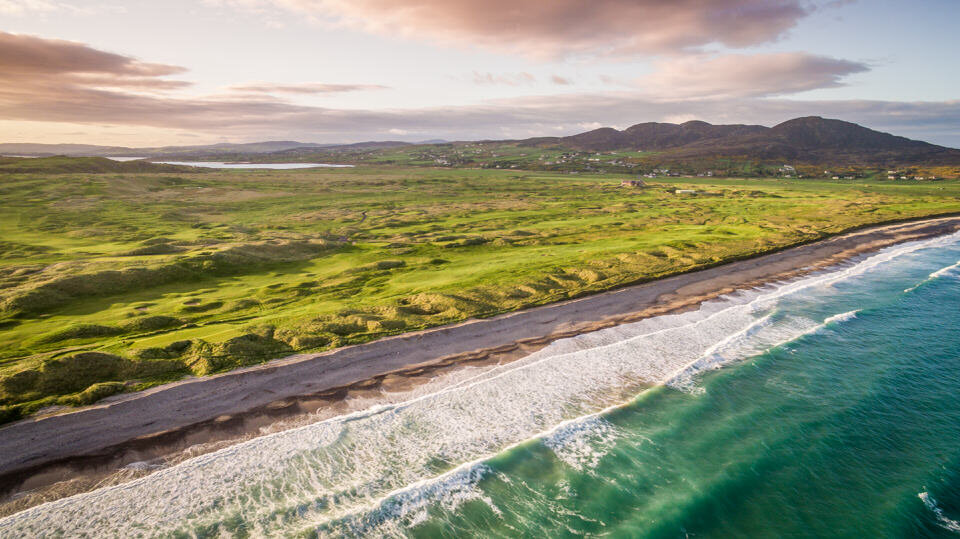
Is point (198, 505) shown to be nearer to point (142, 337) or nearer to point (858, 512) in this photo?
point (142, 337)

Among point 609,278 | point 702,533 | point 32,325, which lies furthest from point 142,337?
point 609,278

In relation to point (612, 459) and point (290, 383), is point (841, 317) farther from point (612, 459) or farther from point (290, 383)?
point (290, 383)

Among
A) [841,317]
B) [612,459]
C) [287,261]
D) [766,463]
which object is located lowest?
[612,459]

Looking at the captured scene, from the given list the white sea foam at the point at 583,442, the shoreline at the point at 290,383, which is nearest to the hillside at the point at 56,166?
the shoreline at the point at 290,383

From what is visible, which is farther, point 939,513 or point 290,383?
point 290,383

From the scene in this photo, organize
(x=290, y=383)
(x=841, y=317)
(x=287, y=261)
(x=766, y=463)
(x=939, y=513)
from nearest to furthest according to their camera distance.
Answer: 1. (x=939, y=513)
2. (x=766, y=463)
3. (x=290, y=383)
4. (x=841, y=317)
5. (x=287, y=261)

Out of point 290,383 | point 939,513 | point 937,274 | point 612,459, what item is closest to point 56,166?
point 290,383

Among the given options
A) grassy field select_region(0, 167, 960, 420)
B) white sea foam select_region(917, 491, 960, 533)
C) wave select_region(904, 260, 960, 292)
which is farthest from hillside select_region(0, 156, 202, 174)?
wave select_region(904, 260, 960, 292)
